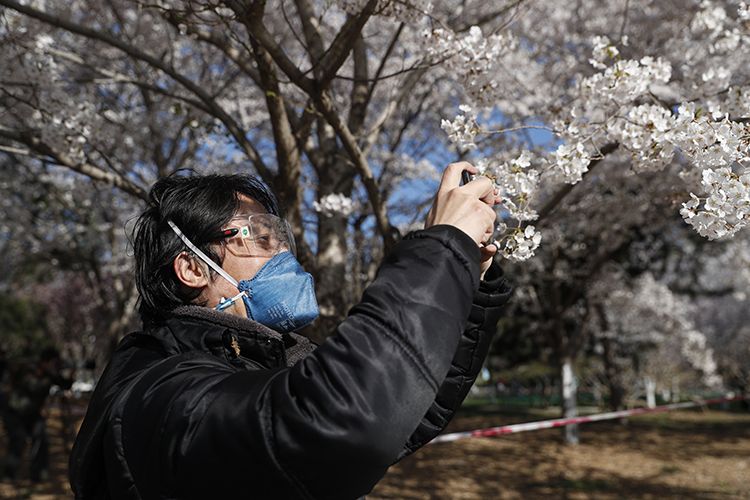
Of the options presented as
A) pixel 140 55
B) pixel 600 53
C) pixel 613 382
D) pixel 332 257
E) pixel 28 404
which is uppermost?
pixel 140 55

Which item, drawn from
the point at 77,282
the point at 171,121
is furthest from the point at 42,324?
the point at 171,121

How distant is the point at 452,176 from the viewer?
119 cm

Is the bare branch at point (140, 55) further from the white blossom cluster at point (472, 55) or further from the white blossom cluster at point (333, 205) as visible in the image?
the white blossom cluster at point (472, 55)

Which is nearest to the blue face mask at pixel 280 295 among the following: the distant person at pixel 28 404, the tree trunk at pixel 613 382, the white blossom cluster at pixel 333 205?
the white blossom cluster at pixel 333 205

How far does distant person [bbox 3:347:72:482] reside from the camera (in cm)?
735

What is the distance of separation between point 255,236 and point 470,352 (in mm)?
574

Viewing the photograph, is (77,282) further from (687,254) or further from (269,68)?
(269,68)

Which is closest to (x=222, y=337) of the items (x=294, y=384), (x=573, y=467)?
(x=294, y=384)

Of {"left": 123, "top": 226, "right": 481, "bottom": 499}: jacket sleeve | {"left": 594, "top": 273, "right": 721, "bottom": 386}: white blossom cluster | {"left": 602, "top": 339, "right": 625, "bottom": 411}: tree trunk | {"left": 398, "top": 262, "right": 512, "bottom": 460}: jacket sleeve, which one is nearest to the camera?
{"left": 123, "top": 226, "right": 481, "bottom": 499}: jacket sleeve

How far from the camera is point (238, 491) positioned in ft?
3.05

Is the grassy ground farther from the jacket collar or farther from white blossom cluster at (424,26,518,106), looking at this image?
the jacket collar

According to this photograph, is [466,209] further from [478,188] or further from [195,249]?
[195,249]

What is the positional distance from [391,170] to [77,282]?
1728 cm

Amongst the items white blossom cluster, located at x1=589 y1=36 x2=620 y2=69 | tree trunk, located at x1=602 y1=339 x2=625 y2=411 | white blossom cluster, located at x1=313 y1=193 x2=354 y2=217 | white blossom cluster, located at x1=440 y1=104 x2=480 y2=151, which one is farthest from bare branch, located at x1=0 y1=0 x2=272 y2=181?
tree trunk, located at x1=602 y1=339 x2=625 y2=411
